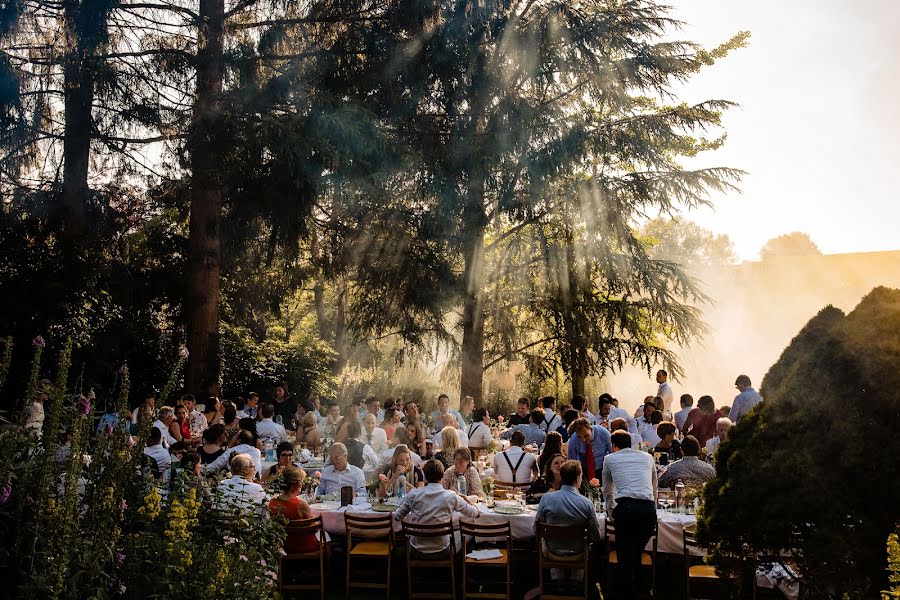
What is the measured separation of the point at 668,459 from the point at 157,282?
1202cm

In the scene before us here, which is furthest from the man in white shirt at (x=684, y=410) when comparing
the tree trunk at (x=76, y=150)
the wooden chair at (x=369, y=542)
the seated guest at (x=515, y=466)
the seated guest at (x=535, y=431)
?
the tree trunk at (x=76, y=150)

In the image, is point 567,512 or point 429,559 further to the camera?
point 429,559

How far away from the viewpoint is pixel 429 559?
8.54m

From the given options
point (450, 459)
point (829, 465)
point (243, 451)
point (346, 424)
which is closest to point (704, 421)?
point (450, 459)

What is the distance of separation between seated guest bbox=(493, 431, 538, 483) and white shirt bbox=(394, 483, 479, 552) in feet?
7.33

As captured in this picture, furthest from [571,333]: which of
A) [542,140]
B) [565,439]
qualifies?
[565,439]

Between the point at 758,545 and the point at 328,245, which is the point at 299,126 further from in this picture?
the point at 758,545

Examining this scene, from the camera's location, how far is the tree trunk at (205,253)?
704 inches

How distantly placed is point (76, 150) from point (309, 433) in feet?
28.9

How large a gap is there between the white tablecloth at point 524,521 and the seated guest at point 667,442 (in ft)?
11.1

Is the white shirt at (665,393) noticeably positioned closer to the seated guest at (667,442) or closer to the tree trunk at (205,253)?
the seated guest at (667,442)

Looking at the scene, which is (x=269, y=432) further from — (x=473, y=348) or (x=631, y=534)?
(x=473, y=348)

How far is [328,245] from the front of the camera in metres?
20.6

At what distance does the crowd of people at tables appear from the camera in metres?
8.13
